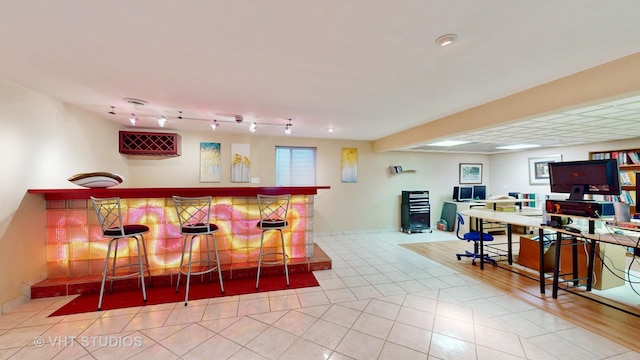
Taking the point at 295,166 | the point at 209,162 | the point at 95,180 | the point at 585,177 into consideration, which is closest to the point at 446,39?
the point at 585,177

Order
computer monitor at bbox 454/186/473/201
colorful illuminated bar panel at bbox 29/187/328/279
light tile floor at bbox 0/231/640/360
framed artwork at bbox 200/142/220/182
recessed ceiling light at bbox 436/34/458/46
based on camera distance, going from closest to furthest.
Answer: recessed ceiling light at bbox 436/34/458/46 → light tile floor at bbox 0/231/640/360 → colorful illuminated bar panel at bbox 29/187/328/279 → framed artwork at bbox 200/142/220/182 → computer monitor at bbox 454/186/473/201

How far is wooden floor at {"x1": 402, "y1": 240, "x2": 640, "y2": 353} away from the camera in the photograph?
7.07 feet

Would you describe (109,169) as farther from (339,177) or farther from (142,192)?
(339,177)

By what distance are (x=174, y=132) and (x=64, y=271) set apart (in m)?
2.81

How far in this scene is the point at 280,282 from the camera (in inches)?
125

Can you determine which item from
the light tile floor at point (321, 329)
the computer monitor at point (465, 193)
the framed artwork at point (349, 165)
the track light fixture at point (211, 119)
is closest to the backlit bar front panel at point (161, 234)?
the light tile floor at point (321, 329)

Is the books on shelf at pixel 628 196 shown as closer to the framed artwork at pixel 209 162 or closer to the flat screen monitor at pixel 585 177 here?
the flat screen monitor at pixel 585 177

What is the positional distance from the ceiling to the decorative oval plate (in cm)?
95

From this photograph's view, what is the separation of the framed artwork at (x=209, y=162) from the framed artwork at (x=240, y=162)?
0.99ft

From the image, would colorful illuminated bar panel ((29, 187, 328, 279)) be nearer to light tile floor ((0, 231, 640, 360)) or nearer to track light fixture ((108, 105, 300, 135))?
light tile floor ((0, 231, 640, 360))

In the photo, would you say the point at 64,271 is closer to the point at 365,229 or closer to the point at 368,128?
the point at 368,128

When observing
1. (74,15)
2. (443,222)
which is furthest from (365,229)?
(74,15)

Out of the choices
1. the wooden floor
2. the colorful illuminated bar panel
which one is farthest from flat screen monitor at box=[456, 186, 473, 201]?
the colorful illuminated bar panel

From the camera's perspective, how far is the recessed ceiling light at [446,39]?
168 centimetres
